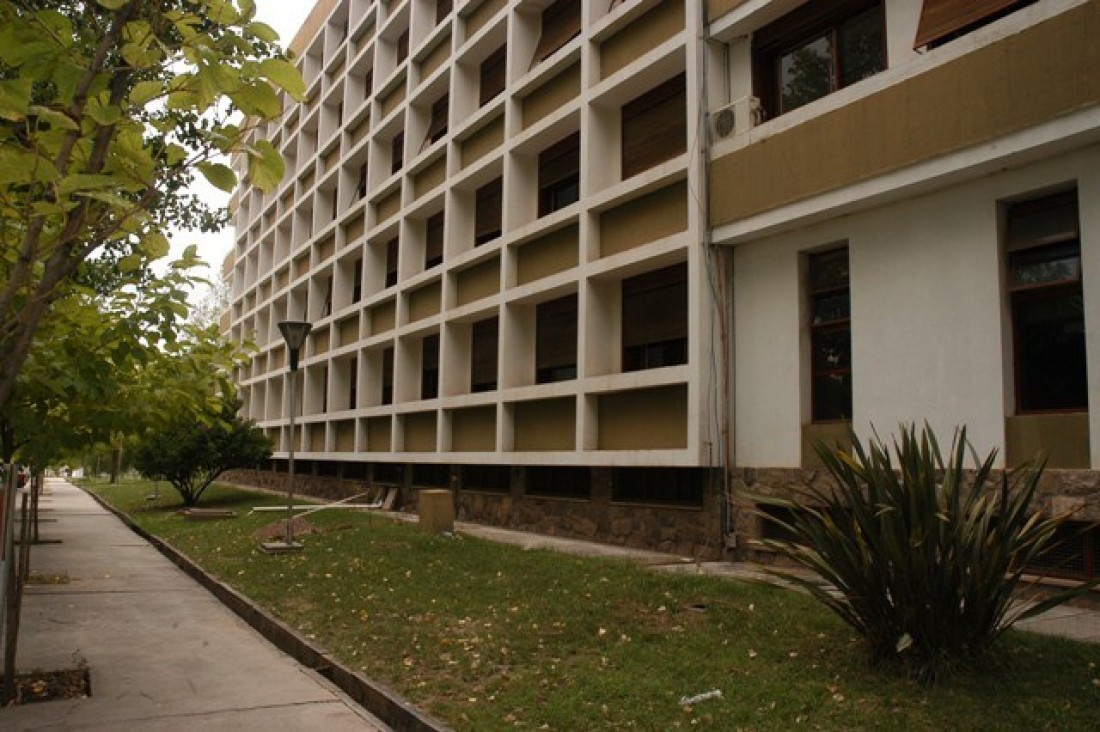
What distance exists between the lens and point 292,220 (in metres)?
33.7

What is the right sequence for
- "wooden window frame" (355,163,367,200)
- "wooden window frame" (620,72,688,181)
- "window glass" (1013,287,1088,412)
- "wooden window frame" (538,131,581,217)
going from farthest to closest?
"wooden window frame" (355,163,367,200), "wooden window frame" (538,131,581,217), "wooden window frame" (620,72,688,181), "window glass" (1013,287,1088,412)

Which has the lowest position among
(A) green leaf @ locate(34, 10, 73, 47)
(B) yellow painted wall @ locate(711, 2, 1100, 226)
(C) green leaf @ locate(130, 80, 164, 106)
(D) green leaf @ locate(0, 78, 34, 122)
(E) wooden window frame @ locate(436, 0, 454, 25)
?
(D) green leaf @ locate(0, 78, 34, 122)

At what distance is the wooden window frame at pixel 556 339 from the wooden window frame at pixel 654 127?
9.08ft

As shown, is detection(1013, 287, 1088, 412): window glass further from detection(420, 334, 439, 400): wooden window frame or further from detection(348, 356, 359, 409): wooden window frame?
detection(348, 356, 359, 409): wooden window frame

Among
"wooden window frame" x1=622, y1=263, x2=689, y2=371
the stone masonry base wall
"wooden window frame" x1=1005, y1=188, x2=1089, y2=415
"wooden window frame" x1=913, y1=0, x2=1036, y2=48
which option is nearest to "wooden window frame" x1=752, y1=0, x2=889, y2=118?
"wooden window frame" x1=913, y1=0, x2=1036, y2=48

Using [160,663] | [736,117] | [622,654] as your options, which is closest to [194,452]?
[160,663]

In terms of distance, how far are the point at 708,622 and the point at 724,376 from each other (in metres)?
5.35

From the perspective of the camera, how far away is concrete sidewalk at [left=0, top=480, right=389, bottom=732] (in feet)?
20.3

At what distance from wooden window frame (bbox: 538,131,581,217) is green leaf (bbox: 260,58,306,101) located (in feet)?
43.8

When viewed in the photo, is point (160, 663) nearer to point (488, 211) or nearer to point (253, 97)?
point (253, 97)

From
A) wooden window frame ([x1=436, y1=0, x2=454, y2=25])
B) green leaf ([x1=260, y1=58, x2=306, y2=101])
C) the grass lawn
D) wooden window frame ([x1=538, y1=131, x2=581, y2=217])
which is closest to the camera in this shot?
green leaf ([x1=260, y1=58, x2=306, y2=101])

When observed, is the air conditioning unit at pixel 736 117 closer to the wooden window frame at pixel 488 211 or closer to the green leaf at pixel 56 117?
the wooden window frame at pixel 488 211

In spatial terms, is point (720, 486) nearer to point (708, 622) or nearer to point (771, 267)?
point (771, 267)

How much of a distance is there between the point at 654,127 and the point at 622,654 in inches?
388
